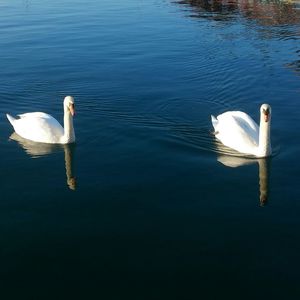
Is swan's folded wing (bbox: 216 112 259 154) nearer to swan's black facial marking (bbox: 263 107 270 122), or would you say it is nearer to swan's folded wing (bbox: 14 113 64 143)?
swan's black facial marking (bbox: 263 107 270 122)

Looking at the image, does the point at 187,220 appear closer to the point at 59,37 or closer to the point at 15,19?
the point at 59,37

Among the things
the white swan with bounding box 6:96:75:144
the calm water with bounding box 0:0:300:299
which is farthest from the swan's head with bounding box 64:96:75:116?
the calm water with bounding box 0:0:300:299

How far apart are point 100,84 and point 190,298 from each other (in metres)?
15.5

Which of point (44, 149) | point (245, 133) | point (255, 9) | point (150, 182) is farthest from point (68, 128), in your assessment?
point (255, 9)

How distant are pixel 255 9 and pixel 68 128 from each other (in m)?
31.5

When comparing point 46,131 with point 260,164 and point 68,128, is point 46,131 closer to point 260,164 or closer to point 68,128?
point 68,128

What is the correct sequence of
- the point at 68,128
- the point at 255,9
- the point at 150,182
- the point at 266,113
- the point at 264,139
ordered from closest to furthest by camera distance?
the point at 150,182 → the point at 266,113 → the point at 264,139 → the point at 68,128 → the point at 255,9

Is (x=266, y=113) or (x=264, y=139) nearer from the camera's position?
(x=266, y=113)

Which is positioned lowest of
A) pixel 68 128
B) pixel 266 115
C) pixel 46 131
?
pixel 46 131

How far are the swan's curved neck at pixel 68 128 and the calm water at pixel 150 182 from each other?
418mm

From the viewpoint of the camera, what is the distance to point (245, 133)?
17.0 metres

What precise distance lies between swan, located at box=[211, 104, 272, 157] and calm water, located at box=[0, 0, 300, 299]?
0.43m

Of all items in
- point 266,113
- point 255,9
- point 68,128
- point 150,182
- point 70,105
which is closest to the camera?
point 150,182

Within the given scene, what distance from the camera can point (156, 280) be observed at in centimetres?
1125
